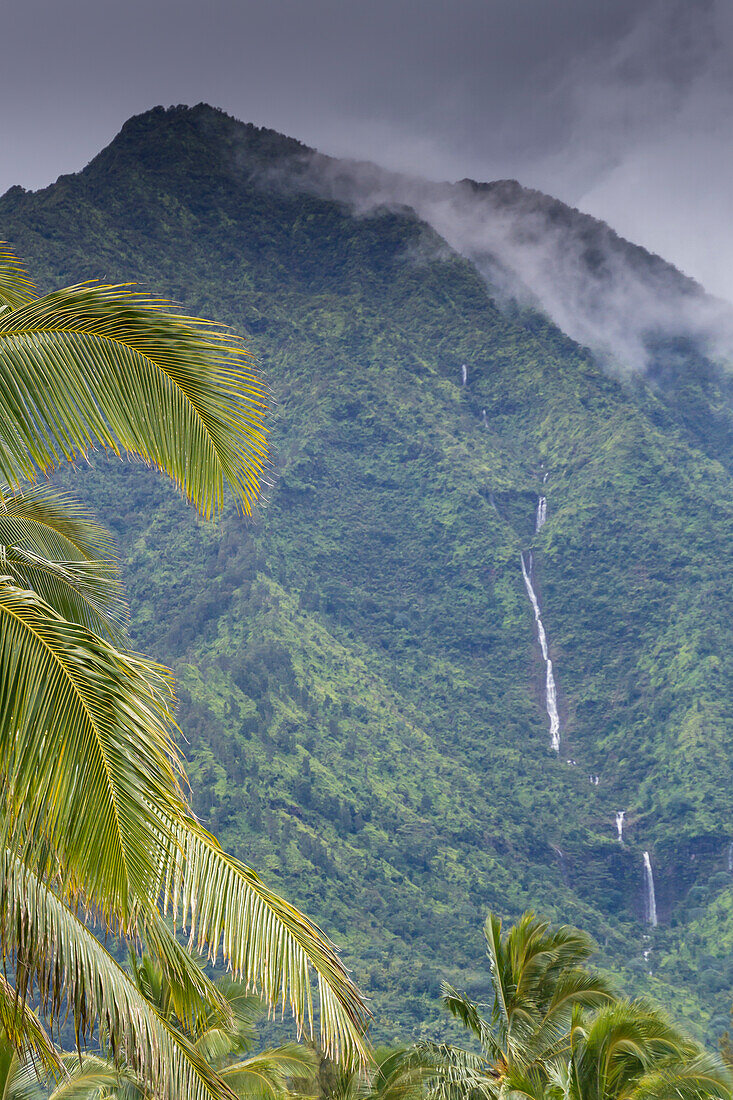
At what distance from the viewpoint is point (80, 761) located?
2.78m

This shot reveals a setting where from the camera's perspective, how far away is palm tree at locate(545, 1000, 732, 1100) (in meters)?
8.01

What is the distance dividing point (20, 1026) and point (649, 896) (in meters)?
85.2

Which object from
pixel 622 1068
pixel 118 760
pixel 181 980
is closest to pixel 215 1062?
pixel 622 1068

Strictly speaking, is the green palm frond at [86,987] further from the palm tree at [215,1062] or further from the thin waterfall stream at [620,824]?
the thin waterfall stream at [620,824]

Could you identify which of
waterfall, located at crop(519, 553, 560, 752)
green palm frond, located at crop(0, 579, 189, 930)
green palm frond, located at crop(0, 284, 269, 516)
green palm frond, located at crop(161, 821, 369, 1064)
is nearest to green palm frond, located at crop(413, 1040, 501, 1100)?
green palm frond, located at crop(161, 821, 369, 1064)

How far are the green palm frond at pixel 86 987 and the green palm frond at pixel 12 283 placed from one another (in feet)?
9.58

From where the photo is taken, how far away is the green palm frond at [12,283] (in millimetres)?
5082

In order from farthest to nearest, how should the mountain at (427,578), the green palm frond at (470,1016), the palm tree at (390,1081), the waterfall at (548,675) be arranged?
the waterfall at (548,675) < the mountain at (427,578) < the green palm frond at (470,1016) < the palm tree at (390,1081)

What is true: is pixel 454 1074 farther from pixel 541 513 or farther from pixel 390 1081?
pixel 541 513

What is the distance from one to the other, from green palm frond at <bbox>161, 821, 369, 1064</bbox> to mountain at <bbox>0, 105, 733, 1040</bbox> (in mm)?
51699

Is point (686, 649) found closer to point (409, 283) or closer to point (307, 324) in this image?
point (307, 324)

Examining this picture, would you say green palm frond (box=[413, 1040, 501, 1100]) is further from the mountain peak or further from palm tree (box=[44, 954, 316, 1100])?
the mountain peak

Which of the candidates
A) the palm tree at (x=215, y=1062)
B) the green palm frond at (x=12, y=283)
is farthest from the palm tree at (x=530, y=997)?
the green palm frond at (x=12, y=283)

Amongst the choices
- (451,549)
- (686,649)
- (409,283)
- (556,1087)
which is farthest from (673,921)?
(409,283)
